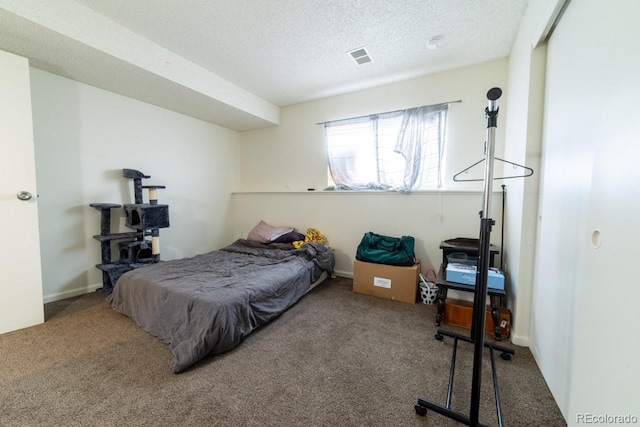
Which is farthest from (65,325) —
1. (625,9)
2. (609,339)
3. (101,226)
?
(625,9)

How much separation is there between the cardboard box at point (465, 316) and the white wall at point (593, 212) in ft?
1.25

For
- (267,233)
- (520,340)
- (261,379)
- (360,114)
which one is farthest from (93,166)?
(520,340)

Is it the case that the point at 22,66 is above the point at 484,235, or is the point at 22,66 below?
above

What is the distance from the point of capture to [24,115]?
6.13 ft

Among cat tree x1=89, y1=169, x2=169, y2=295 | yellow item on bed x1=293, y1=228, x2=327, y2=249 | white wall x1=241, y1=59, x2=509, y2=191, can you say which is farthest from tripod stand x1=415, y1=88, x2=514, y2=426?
cat tree x1=89, y1=169, x2=169, y2=295

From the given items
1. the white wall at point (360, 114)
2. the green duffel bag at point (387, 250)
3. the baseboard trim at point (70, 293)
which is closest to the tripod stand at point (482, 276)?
the green duffel bag at point (387, 250)

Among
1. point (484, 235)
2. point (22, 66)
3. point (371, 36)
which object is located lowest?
point (484, 235)

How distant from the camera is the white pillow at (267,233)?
10.9 ft

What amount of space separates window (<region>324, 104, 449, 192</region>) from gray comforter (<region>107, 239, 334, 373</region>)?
1.29 meters

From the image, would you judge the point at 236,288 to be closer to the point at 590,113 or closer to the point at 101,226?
the point at 101,226

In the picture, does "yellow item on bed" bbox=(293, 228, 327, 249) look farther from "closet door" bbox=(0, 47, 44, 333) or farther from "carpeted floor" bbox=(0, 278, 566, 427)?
"closet door" bbox=(0, 47, 44, 333)

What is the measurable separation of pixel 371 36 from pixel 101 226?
3334 mm

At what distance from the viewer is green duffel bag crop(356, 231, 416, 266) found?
100 inches

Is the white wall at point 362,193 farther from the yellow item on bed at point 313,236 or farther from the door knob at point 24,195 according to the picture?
the door knob at point 24,195
